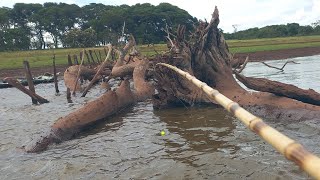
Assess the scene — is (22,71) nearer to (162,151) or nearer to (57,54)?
(57,54)

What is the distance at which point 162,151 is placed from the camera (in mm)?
6629

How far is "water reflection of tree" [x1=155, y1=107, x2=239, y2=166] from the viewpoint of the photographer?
6430mm

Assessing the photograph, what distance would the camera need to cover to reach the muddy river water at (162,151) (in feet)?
17.9

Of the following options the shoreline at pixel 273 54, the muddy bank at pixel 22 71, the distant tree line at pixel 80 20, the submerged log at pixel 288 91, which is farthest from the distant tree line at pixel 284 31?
the submerged log at pixel 288 91

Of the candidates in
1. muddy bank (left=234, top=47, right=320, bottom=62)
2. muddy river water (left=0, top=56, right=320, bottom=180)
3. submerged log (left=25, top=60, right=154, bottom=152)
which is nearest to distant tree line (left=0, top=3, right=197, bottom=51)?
muddy bank (left=234, top=47, right=320, bottom=62)

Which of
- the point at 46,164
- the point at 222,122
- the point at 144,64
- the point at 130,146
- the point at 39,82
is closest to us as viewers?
the point at 46,164

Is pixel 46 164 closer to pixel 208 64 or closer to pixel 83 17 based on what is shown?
pixel 208 64

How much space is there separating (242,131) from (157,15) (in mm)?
Result: 76452

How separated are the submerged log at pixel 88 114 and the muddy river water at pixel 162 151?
7.9 inches

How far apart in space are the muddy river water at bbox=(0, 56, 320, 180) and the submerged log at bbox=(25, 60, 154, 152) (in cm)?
20

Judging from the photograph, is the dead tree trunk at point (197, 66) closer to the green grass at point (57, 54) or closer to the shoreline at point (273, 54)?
the green grass at point (57, 54)

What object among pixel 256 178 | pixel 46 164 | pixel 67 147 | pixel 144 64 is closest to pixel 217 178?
pixel 256 178

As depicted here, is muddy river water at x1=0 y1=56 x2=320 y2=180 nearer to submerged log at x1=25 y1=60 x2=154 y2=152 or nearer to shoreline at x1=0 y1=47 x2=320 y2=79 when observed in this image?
submerged log at x1=25 y1=60 x2=154 y2=152

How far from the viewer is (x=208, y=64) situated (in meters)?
11.0
